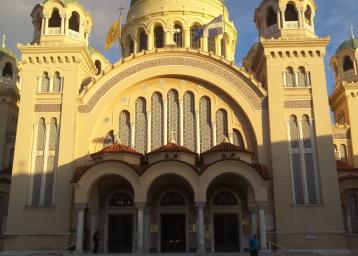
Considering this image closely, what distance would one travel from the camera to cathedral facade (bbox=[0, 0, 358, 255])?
23.1 metres

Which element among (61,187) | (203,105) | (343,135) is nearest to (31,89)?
(61,187)

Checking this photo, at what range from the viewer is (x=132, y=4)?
36.7 m

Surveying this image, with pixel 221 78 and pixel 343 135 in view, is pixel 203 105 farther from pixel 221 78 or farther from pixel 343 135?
pixel 343 135

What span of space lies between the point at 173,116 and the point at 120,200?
222 inches

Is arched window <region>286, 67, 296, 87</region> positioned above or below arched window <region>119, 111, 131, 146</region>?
above

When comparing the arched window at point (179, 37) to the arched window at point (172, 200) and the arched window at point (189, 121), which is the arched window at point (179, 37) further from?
the arched window at point (172, 200)

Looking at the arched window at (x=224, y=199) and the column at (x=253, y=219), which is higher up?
the arched window at (x=224, y=199)

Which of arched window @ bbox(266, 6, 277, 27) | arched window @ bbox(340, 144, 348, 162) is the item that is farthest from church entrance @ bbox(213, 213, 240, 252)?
arched window @ bbox(266, 6, 277, 27)

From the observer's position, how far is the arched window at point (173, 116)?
2614cm

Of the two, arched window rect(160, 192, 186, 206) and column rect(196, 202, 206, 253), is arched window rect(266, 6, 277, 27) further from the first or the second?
column rect(196, 202, 206, 253)

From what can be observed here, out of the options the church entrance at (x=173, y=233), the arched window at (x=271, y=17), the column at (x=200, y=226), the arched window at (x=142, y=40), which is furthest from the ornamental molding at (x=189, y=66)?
the church entrance at (x=173, y=233)

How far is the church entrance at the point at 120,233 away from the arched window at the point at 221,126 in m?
6.61

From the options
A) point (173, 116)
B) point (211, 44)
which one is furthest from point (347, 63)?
point (173, 116)

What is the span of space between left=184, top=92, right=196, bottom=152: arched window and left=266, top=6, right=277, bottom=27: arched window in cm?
672
